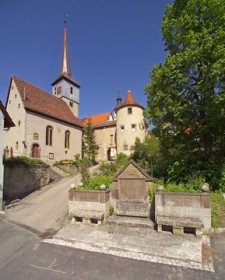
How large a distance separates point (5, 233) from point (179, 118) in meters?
9.68

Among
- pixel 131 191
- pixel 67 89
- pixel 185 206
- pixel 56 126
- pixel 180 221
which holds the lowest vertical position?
pixel 180 221

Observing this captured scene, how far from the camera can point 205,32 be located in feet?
29.8

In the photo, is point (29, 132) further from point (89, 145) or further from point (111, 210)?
point (111, 210)

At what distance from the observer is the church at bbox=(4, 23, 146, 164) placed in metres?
23.8

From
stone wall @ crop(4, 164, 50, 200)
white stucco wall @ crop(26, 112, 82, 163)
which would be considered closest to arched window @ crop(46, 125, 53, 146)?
white stucco wall @ crop(26, 112, 82, 163)

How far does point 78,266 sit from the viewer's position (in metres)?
5.30

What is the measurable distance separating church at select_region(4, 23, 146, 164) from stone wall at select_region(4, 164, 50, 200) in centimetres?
656

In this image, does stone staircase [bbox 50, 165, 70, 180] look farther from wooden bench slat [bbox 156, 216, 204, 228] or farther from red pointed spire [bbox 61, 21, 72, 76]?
red pointed spire [bbox 61, 21, 72, 76]

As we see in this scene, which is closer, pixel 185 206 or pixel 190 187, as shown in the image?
pixel 185 206

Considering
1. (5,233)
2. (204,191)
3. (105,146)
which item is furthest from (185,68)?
(105,146)

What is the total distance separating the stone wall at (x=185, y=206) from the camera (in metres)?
7.15

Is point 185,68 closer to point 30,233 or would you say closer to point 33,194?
point 30,233

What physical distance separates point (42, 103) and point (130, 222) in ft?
77.4

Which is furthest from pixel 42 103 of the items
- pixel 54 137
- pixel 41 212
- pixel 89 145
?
pixel 41 212
